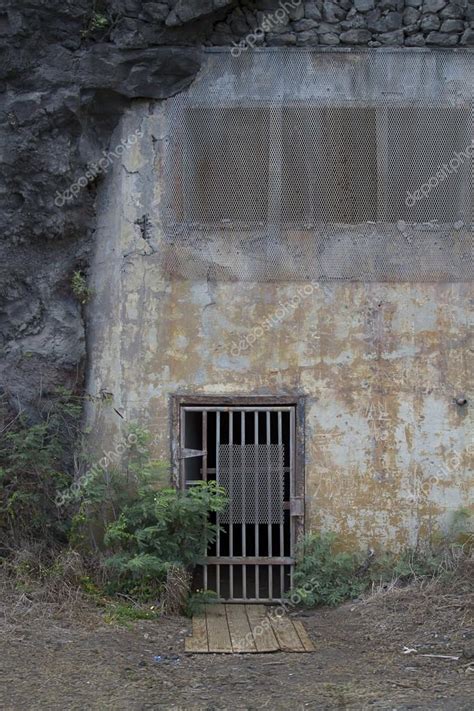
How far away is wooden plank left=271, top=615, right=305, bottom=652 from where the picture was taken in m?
5.86

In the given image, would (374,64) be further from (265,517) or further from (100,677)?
(100,677)

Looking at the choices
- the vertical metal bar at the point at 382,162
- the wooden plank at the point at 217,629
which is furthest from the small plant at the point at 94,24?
the wooden plank at the point at 217,629

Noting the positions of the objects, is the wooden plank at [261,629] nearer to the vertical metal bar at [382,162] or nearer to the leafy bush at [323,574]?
the leafy bush at [323,574]

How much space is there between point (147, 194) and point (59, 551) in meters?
3.14

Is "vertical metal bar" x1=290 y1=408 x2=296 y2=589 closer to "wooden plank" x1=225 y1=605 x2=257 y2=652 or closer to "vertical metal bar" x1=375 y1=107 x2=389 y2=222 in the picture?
"wooden plank" x1=225 y1=605 x2=257 y2=652

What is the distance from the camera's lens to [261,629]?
6.30 meters

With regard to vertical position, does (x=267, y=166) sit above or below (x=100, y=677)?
above

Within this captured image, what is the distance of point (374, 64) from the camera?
741 centimetres

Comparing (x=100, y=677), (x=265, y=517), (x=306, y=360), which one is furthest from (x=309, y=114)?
(x=100, y=677)

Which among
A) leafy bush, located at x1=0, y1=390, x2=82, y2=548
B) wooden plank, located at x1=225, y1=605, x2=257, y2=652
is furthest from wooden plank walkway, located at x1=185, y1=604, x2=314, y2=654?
leafy bush, located at x1=0, y1=390, x2=82, y2=548

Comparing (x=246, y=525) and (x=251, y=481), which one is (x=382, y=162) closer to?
(x=251, y=481)

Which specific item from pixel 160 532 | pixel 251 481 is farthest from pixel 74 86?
pixel 160 532

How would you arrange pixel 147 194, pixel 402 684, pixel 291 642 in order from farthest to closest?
pixel 147 194 → pixel 291 642 → pixel 402 684

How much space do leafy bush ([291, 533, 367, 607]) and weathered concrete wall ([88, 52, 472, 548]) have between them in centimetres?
21
